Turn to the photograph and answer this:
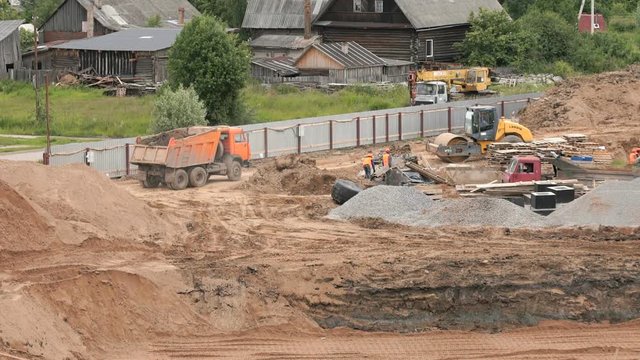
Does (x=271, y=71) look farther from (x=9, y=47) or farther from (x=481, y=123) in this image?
(x=481, y=123)

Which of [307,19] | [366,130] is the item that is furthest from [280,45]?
[366,130]

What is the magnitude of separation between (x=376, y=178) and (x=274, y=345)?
50.1 feet

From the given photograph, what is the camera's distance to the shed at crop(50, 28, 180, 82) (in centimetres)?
6856

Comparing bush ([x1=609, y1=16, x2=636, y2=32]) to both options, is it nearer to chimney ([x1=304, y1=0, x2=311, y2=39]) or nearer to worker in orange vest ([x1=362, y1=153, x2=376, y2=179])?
chimney ([x1=304, y1=0, x2=311, y2=39])

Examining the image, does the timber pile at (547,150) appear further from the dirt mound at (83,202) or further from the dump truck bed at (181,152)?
the dirt mound at (83,202)

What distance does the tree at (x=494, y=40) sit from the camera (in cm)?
7075

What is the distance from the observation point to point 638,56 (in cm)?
7688

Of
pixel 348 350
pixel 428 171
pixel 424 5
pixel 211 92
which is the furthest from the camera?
pixel 424 5

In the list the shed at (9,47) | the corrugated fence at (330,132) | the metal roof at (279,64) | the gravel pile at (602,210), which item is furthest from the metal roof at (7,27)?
the gravel pile at (602,210)

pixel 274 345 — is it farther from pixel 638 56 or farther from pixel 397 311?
pixel 638 56

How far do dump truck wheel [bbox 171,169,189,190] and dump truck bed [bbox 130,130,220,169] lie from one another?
227 mm

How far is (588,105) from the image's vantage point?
54688 mm

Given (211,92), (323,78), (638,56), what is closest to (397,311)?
Result: (211,92)

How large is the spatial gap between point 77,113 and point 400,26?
69.2 feet
